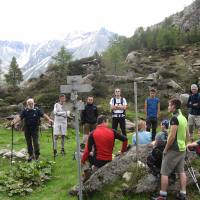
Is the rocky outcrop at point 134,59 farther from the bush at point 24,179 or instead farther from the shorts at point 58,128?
the bush at point 24,179

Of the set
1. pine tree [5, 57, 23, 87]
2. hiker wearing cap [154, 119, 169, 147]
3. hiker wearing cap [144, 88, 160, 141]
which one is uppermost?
pine tree [5, 57, 23, 87]

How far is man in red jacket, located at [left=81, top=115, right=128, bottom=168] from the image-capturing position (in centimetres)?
1013

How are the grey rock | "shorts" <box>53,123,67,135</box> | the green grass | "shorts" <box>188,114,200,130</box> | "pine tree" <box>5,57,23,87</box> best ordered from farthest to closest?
"pine tree" <box>5,57,23,87</box>, the grey rock, "shorts" <box>53,123,67,135</box>, "shorts" <box>188,114,200,130</box>, the green grass

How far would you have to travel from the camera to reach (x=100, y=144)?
10.2m

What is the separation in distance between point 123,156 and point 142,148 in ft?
2.16

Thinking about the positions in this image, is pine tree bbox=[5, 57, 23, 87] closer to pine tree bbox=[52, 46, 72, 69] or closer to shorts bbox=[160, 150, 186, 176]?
pine tree bbox=[52, 46, 72, 69]

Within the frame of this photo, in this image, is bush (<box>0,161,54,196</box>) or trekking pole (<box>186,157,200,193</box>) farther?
bush (<box>0,161,54,196</box>)

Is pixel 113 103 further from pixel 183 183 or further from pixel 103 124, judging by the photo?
pixel 183 183

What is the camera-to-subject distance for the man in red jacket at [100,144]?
10133 mm

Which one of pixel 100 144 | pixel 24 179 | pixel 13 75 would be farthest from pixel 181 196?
pixel 13 75

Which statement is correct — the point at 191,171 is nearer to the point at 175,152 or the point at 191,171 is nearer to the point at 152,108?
the point at 175,152

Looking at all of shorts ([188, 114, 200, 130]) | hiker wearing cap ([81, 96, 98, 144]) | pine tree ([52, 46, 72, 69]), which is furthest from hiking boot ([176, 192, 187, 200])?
pine tree ([52, 46, 72, 69])

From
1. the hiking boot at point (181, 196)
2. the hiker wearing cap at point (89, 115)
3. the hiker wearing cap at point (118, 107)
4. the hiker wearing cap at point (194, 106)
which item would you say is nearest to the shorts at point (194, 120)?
the hiker wearing cap at point (194, 106)

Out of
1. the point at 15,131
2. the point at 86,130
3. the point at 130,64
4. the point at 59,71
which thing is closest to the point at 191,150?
the point at 86,130
